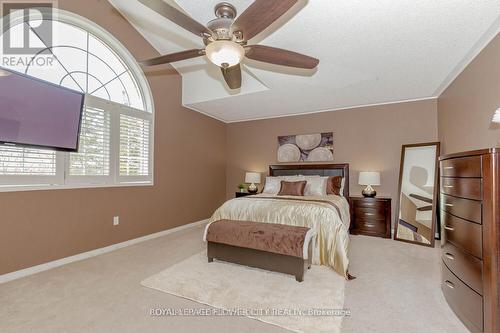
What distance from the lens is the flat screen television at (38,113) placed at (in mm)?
2344

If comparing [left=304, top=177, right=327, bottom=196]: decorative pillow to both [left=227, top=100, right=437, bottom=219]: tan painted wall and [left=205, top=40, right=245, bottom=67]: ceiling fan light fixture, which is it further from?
[left=205, top=40, right=245, bottom=67]: ceiling fan light fixture

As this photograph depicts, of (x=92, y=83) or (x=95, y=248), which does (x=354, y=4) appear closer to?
(x=92, y=83)

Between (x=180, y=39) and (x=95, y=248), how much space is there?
11.1 ft

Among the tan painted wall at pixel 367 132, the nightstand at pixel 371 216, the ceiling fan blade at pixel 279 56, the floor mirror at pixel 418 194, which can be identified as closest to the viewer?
the ceiling fan blade at pixel 279 56

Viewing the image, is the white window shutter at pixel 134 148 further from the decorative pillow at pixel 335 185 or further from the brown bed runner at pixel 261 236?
the decorative pillow at pixel 335 185

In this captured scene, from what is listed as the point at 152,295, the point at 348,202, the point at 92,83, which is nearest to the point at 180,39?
the point at 92,83

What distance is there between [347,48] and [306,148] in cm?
269

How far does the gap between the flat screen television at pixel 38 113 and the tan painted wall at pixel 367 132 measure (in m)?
3.76

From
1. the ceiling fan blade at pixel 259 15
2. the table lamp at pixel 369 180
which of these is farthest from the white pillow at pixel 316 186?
the ceiling fan blade at pixel 259 15

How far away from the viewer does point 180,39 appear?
3.68 m

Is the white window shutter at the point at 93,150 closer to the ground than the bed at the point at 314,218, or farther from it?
farther from it

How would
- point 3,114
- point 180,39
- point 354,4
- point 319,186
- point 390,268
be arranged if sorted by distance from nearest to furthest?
point 354,4, point 3,114, point 390,268, point 180,39, point 319,186

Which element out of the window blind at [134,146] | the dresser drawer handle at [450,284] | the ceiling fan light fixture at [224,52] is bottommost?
the dresser drawer handle at [450,284]

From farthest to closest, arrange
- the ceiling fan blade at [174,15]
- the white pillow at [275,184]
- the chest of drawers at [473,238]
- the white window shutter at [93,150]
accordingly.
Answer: the white pillow at [275,184], the white window shutter at [93,150], the ceiling fan blade at [174,15], the chest of drawers at [473,238]
